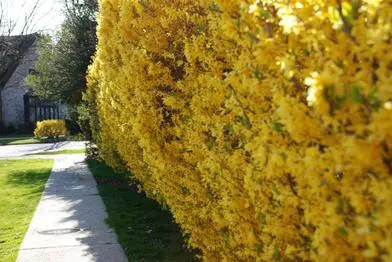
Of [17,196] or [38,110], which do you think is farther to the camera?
[38,110]

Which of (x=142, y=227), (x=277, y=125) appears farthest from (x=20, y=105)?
(x=277, y=125)

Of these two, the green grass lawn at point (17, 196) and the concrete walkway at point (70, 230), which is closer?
the concrete walkway at point (70, 230)

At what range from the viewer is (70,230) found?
860cm

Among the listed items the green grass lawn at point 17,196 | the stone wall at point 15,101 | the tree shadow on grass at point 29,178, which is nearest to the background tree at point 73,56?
the tree shadow on grass at point 29,178

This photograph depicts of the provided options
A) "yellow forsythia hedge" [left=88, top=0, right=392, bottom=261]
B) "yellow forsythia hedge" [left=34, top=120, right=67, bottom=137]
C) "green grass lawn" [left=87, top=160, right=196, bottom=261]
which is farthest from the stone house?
"yellow forsythia hedge" [left=88, top=0, right=392, bottom=261]

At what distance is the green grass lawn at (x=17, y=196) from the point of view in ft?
26.8

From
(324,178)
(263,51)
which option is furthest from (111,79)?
(324,178)

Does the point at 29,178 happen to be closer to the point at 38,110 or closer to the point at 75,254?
the point at 75,254

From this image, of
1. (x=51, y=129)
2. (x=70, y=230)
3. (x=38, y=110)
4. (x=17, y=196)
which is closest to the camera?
(x=70, y=230)

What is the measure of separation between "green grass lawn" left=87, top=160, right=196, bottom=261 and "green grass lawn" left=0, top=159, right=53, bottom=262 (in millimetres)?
1441

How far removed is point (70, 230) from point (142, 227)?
1114 mm

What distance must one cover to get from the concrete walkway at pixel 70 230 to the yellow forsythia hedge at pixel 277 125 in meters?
1.65

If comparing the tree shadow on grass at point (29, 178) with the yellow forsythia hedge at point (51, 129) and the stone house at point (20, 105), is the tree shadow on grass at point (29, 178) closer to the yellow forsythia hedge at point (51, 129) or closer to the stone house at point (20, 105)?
the yellow forsythia hedge at point (51, 129)

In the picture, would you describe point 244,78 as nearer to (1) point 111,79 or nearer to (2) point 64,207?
(1) point 111,79
